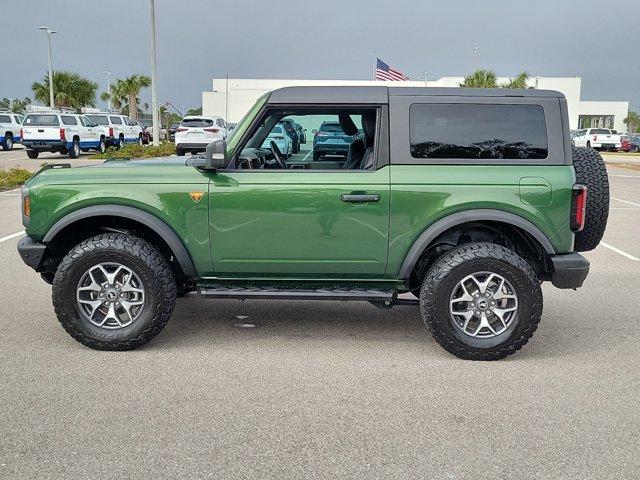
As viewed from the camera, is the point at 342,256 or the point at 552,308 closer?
the point at 342,256

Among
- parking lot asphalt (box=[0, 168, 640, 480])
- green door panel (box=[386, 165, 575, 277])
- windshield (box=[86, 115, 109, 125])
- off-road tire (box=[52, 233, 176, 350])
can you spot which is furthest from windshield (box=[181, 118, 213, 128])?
green door panel (box=[386, 165, 575, 277])

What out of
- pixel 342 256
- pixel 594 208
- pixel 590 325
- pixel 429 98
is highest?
pixel 429 98

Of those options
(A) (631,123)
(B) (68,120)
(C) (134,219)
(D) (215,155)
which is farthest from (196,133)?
(A) (631,123)

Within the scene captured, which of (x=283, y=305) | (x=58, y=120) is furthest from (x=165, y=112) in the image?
(x=283, y=305)

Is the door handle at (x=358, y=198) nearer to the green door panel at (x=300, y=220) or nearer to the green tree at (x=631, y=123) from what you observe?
the green door panel at (x=300, y=220)

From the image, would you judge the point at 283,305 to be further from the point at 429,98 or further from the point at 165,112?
the point at 165,112

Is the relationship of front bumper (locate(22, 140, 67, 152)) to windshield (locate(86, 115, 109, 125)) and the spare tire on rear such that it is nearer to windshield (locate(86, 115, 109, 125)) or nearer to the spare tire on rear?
windshield (locate(86, 115, 109, 125))

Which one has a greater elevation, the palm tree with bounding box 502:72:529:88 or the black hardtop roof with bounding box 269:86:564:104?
the palm tree with bounding box 502:72:529:88

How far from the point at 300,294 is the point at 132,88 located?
65620 mm

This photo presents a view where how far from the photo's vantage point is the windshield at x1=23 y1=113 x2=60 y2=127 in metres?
25.3

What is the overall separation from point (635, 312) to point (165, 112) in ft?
299

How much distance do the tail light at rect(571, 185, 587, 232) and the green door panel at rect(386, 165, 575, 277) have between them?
0.14 feet

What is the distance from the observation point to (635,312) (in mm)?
5750

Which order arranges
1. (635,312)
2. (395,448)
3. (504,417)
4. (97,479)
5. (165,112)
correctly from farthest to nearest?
(165,112) < (635,312) < (504,417) < (395,448) < (97,479)
